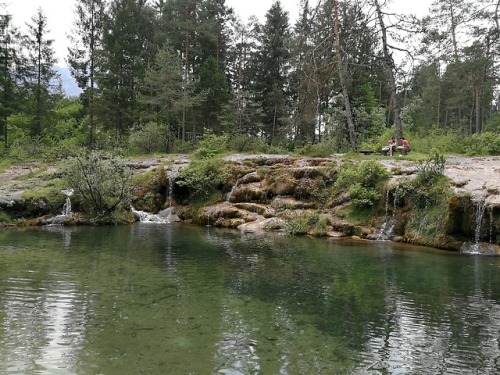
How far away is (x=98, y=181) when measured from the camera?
2002cm

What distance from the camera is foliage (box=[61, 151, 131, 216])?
19906mm

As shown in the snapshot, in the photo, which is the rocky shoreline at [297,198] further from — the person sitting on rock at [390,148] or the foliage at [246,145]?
the foliage at [246,145]

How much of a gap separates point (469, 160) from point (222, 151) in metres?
15.8

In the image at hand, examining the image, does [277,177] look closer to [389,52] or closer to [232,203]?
[232,203]

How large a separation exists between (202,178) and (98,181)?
5.52 m

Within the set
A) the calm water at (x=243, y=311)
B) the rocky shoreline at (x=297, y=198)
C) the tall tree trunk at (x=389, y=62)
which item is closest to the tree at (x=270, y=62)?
the rocky shoreline at (x=297, y=198)

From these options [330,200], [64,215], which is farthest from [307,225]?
[64,215]

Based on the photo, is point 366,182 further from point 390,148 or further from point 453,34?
point 453,34

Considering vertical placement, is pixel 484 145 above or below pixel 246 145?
below

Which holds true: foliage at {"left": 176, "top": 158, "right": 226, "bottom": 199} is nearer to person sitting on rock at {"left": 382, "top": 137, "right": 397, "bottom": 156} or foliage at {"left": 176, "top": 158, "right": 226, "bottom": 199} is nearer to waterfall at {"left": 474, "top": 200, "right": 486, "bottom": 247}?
person sitting on rock at {"left": 382, "top": 137, "right": 397, "bottom": 156}

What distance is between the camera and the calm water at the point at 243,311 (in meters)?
5.52

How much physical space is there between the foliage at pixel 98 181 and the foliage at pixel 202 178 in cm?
357

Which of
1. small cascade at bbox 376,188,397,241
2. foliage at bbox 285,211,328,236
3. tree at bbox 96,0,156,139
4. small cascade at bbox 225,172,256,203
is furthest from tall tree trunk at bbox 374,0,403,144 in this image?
tree at bbox 96,0,156,139

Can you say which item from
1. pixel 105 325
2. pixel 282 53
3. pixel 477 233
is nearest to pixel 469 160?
pixel 477 233
